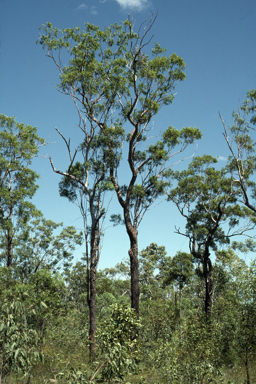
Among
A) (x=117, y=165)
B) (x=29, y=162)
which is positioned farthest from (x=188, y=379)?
(x=29, y=162)

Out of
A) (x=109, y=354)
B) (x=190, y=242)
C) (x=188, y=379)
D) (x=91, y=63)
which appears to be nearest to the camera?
(x=109, y=354)

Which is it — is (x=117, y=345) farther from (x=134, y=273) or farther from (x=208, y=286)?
(x=208, y=286)

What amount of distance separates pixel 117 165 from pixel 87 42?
22.0ft

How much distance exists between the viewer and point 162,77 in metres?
15.5

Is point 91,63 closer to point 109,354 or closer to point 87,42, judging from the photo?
point 87,42

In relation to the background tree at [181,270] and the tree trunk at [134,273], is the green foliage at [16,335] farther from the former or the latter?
the background tree at [181,270]

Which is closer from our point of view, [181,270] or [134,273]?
[134,273]

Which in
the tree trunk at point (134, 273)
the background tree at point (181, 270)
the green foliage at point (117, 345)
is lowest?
the green foliage at point (117, 345)

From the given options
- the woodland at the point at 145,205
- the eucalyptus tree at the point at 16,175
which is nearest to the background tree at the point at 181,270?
the woodland at the point at 145,205

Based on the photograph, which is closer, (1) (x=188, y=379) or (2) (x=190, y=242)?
(1) (x=188, y=379)

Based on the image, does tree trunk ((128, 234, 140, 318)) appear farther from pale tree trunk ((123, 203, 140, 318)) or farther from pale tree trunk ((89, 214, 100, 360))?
pale tree trunk ((89, 214, 100, 360))

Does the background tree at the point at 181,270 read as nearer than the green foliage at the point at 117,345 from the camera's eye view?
No

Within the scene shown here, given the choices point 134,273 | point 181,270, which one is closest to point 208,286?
point 181,270

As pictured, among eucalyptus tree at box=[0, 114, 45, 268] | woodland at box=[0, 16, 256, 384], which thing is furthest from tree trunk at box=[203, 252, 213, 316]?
eucalyptus tree at box=[0, 114, 45, 268]
